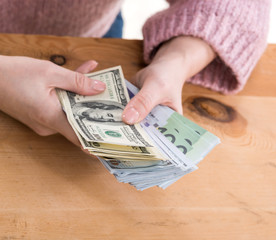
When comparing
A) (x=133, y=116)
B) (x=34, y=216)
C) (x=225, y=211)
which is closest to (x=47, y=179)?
(x=34, y=216)

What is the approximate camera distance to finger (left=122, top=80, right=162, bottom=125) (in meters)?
0.63

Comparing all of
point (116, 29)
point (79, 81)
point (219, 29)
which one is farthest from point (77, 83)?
point (116, 29)

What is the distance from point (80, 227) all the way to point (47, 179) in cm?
10

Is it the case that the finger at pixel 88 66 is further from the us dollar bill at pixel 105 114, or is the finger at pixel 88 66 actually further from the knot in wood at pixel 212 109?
the knot in wood at pixel 212 109

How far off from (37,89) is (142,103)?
19 centimetres

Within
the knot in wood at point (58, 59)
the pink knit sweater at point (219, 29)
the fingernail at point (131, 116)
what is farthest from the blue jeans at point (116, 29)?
the fingernail at point (131, 116)

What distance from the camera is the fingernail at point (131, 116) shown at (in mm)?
630

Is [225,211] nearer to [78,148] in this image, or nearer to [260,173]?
[260,173]

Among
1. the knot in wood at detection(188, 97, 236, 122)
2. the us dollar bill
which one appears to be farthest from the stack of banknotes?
A: the knot in wood at detection(188, 97, 236, 122)

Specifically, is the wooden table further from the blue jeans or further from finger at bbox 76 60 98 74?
the blue jeans

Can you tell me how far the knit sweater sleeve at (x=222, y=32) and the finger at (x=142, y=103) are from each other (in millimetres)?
197

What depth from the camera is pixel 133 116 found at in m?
0.63

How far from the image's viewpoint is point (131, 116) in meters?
0.63

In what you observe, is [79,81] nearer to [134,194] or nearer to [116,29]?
[134,194]
